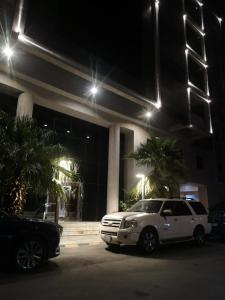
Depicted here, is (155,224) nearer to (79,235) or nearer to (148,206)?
(148,206)

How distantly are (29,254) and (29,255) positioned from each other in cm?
2

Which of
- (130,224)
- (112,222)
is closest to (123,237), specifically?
(130,224)

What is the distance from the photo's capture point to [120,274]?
6023 millimetres

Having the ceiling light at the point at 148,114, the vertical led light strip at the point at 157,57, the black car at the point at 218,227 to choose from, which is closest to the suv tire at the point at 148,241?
the black car at the point at 218,227

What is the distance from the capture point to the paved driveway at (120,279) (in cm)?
461

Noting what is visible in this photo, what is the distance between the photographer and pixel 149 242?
28.7 ft

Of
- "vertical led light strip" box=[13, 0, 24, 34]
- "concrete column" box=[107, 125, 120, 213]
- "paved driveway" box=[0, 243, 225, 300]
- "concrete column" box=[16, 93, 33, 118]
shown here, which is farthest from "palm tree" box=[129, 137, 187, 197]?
"vertical led light strip" box=[13, 0, 24, 34]

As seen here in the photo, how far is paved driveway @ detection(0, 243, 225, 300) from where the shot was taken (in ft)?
15.1

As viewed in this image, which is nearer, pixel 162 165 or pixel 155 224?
pixel 155 224

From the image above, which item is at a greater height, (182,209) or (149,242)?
(182,209)

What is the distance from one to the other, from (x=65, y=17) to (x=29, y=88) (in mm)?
4370

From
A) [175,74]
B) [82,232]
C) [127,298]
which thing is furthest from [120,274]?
[175,74]

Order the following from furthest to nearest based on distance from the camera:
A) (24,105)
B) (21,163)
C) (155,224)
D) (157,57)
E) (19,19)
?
1. (157,57)
2. (24,105)
3. (19,19)
4. (155,224)
5. (21,163)

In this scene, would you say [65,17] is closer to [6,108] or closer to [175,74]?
[6,108]
